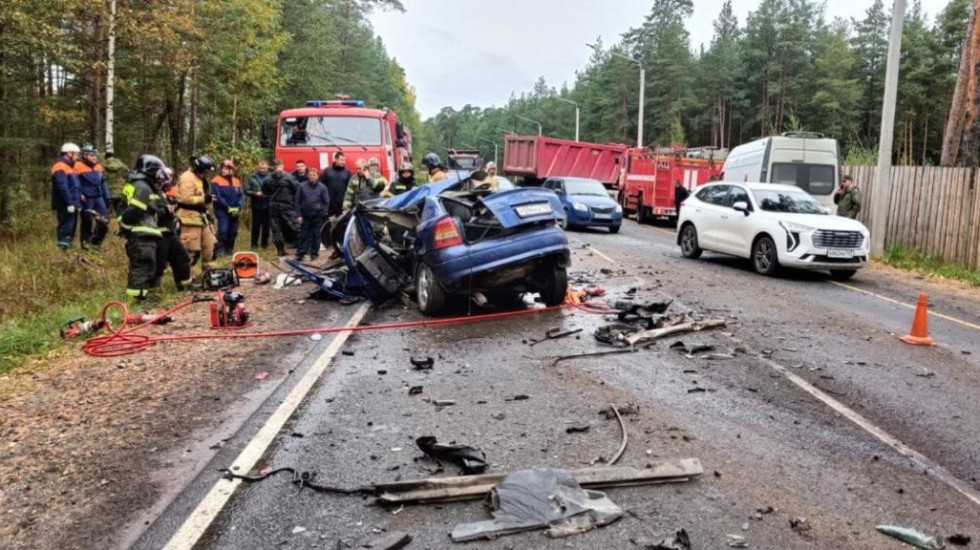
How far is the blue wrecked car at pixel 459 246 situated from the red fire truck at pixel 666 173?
55.0ft

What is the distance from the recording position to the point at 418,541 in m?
3.02

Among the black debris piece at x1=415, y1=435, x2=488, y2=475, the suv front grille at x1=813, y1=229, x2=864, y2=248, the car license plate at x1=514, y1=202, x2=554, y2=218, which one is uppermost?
the car license plate at x1=514, y1=202, x2=554, y2=218

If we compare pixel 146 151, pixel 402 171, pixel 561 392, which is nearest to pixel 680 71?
pixel 146 151

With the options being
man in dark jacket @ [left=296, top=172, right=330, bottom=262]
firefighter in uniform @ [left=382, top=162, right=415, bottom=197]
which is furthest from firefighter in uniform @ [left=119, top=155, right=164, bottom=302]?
firefighter in uniform @ [left=382, top=162, right=415, bottom=197]

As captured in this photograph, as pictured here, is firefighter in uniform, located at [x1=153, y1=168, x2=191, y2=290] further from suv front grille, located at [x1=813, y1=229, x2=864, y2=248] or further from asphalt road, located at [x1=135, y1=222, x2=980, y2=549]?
suv front grille, located at [x1=813, y1=229, x2=864, y2=248]

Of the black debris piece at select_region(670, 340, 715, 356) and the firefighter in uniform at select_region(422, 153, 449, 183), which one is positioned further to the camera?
the firefighter in uniform at select_region(422, 153, 449, 183)

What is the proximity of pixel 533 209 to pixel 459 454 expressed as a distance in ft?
14.5

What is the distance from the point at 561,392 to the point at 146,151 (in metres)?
23.5

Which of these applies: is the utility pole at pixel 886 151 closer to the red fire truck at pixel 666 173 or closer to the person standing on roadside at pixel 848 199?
the person standing on roadside at pixel 848 199

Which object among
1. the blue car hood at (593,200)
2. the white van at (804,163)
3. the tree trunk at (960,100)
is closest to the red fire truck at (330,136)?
the blue car hood at (593,200)

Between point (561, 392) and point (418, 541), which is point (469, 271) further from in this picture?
point (418, 541)

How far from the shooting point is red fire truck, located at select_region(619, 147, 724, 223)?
24234 millimetres

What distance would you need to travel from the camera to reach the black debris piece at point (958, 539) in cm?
308

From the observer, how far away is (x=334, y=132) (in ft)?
50.8
